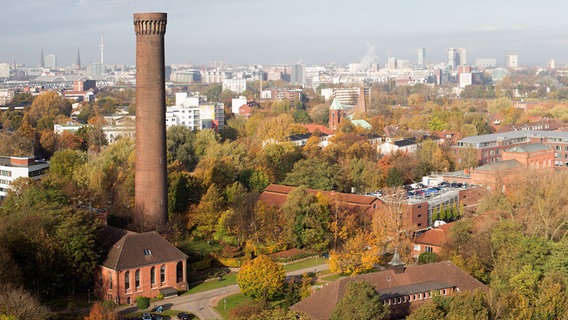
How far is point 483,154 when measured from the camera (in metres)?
73.8

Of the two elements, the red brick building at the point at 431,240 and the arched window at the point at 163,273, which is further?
the red brick building at the point at 431,240

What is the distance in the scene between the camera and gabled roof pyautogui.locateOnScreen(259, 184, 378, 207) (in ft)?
159

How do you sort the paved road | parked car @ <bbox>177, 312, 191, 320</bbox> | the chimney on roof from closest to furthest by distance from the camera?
the chimney on roof → parked car @ <bbox>177, 312, 191, 320</bbox> → the paved road

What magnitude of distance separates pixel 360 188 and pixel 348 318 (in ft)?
107

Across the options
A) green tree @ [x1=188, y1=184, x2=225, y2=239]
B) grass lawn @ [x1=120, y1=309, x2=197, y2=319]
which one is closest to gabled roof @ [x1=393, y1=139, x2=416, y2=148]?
green tree @ [x1=188, y1=184, x2=225, y2=239]

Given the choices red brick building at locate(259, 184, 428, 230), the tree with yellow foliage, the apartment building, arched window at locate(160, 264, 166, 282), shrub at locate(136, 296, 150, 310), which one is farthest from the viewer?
the apartment building

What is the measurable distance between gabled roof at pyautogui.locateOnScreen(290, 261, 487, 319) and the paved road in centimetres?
581

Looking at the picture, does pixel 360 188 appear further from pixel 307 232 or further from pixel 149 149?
pixel 149 149

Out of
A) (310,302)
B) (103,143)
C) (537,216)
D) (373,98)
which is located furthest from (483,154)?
(373,98)

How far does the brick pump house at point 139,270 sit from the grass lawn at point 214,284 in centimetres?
65

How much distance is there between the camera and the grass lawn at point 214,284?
1523 inches

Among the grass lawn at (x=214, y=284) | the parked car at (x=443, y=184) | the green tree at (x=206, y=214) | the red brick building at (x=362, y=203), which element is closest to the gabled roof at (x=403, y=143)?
the parked car at (x=443, y=184)

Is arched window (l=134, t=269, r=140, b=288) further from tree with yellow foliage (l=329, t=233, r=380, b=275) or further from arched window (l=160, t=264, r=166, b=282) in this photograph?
tree with yellow foliage (l=329, t=233, r=380, b=275)

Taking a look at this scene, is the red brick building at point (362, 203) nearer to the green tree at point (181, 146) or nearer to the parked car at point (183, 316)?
the parked car at point (183, 316)
